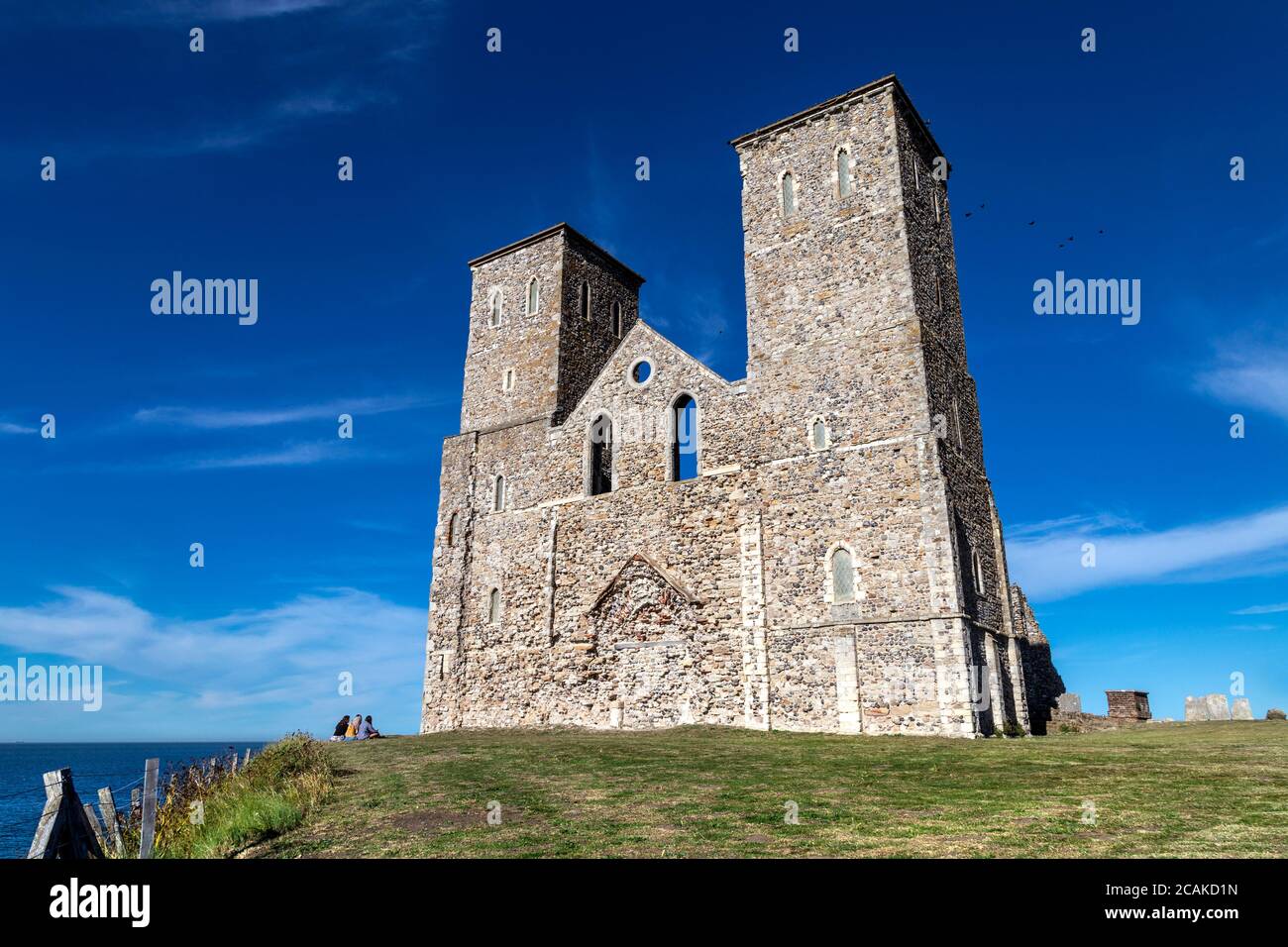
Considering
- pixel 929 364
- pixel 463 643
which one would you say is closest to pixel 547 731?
pixel 463 643

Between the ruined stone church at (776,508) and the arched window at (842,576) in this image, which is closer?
the ruined stone church at (776,508)

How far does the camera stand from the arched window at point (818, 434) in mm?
22391

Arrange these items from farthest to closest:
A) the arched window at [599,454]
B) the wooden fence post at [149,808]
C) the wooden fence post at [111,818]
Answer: the arched window at [599,454], the wooden fence post at [111,818], the wooden fence post at [149,808]

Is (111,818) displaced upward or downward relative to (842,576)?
downward

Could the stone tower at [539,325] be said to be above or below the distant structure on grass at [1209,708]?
above

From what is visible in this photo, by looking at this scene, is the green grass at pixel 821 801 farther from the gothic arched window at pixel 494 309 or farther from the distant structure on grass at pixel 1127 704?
the gothic arched window at pixel 494 309

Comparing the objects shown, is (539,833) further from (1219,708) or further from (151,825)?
(1219,708)

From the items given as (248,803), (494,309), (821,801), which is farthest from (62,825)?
(494,309)

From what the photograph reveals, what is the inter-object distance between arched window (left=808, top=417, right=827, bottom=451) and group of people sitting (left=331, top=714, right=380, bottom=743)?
15496 mm

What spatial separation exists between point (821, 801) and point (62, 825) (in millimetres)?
7899

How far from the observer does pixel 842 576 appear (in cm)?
2112

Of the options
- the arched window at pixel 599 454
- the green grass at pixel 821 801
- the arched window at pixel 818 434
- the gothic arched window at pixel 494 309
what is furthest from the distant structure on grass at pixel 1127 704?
the gothic arched window at pixel 494 309

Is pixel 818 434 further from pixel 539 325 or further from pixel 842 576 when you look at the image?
pixel 539 325

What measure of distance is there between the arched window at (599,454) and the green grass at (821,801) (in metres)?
11.5
